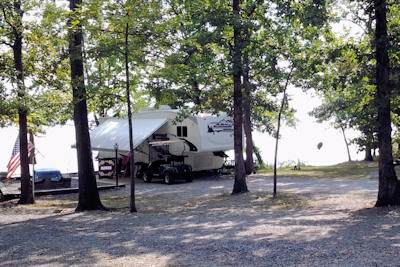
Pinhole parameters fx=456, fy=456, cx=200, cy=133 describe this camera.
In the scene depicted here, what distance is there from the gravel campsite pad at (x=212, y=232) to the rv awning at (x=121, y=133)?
7096mm

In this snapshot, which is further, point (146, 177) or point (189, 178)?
point (146, 177)

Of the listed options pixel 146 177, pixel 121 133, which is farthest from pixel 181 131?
pixel 121 133

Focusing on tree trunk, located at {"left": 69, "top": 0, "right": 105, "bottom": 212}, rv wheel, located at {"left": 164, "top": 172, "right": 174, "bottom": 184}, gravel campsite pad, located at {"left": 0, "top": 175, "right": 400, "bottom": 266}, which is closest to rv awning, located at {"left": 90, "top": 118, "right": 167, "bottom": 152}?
rv wheel, located at {"left": 164, "top": 172, "right": 174, "bottom": 184}

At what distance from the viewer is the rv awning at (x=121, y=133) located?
23.0 metres

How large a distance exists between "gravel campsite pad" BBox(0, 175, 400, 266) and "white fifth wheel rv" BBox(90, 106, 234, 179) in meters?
7.14

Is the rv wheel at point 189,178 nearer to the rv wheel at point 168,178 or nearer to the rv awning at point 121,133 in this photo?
the rv wheel at point 168,178

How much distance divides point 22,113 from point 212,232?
9892 millimetres

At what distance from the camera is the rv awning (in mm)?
22953

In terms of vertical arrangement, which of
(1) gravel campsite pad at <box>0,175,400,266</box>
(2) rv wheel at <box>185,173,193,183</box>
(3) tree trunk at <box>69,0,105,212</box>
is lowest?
(1) gravel campsite pad at <box>0,175,400,266</box>

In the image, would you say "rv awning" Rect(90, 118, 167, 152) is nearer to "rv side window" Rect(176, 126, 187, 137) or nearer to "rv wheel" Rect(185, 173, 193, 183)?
"rv side window" Rect(176, 126, 187, 137)

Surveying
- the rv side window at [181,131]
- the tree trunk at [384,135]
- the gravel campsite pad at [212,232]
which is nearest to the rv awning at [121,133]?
the rv side window at [181,131]

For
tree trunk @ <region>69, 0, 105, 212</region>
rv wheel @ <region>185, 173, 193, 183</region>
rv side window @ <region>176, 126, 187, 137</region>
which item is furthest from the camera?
rv side window @ <region>176, 126, 187, 137</region>

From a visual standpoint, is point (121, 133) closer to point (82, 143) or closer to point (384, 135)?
point (82, 143)

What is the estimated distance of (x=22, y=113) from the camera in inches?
626
